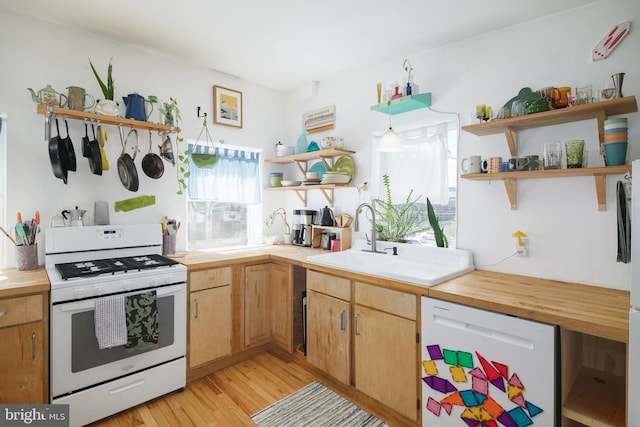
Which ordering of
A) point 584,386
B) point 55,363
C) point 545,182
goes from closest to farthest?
point 584,386
point 55,363
point 545,182

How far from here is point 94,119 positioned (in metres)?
2.36

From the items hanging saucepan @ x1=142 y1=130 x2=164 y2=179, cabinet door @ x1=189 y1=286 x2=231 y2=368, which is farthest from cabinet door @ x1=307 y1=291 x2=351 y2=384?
hanging saucepan @ x1=142 y1=130 x2=164 y2=179

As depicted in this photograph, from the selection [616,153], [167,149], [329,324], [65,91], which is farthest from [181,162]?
[616,153]

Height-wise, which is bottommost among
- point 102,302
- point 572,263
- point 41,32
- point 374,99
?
point 102,302

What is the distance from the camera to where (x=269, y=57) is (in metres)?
2.81

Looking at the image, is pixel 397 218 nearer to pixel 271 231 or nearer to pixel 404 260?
pixel 404 260

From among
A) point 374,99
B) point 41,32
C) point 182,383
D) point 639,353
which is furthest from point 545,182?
point 41,32

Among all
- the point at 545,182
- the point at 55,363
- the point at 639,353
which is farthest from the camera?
the point at 545,182

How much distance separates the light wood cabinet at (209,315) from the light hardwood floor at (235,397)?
0.65 feet

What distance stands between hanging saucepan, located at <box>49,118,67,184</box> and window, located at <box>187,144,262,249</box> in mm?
968

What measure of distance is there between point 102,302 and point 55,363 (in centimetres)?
39

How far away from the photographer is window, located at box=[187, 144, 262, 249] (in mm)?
3123

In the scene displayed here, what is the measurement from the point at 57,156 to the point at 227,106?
1.51m

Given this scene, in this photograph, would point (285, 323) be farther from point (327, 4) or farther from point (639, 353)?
point (327, 4)
